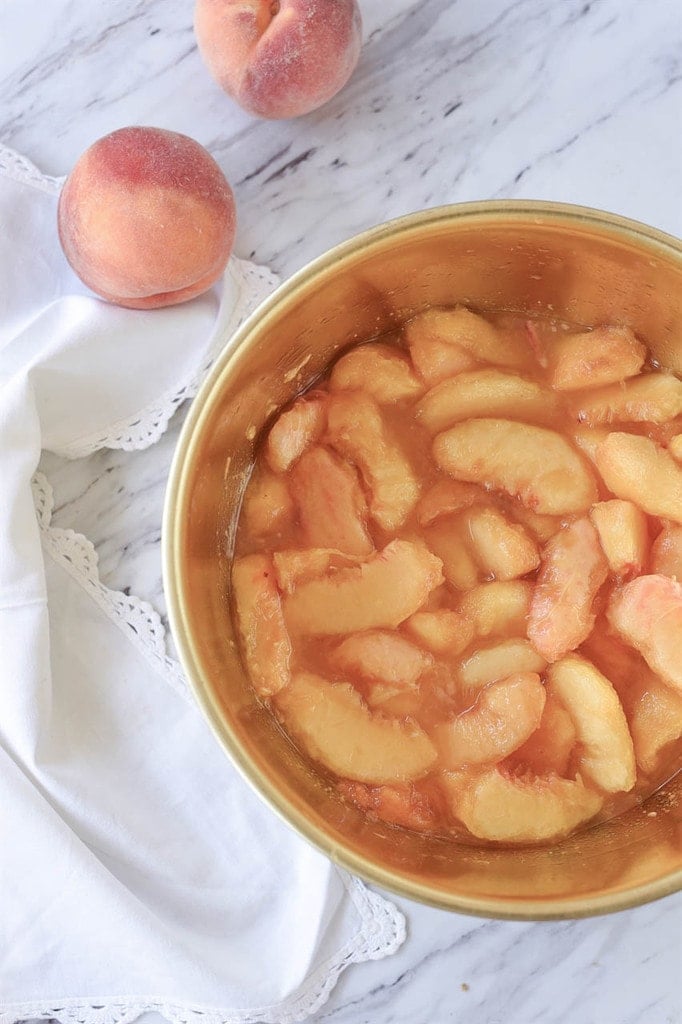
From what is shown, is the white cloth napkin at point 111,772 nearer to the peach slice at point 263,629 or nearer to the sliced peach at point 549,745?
the peach slice at point 263,629

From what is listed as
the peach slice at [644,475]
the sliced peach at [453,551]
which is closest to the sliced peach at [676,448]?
the peach slice at [644,475]

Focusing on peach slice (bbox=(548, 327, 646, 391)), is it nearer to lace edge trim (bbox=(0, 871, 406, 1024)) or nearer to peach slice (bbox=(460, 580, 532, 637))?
peach slice (bbox=(460, 580, 532, 637))

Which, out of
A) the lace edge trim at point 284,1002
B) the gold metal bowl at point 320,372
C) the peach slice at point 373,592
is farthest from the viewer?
the lace edge trim at point 284,1002

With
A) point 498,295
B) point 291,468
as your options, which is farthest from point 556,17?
point 291,468

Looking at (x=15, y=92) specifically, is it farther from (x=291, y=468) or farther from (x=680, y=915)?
(x=680, y=915)

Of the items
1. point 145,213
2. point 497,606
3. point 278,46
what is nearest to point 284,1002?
point 497,606

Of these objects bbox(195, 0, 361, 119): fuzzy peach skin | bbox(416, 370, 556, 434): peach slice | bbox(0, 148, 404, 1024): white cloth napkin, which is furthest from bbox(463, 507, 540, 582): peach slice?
bbox(195, 0, 361, 119): fuzzy peach skin

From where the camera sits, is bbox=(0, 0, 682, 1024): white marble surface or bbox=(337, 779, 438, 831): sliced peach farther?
bbox=(0, 0, 682, 1024): white marble surface
